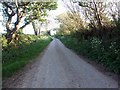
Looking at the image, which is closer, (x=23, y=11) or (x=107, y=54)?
(x=107, y=54)

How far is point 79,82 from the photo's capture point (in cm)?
1078

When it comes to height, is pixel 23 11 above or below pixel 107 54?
above

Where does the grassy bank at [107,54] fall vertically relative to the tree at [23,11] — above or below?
below

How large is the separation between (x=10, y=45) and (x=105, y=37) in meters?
12.1

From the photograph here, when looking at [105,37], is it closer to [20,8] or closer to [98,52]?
[98,52]

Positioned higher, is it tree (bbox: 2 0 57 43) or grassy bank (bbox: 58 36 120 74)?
tree (bbox: 2 0 57 43)

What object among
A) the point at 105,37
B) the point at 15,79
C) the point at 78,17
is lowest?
the point at 15,79

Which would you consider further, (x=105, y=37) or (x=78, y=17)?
(x=78, y=17)

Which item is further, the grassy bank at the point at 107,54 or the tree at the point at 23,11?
the tree at the point at 23,11

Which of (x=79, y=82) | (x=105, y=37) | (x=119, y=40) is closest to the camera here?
(x=79, y=82)

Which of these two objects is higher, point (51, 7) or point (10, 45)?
point (51, 7)

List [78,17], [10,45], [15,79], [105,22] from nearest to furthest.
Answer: [15,79], [105,22], [10,45], [78,17]

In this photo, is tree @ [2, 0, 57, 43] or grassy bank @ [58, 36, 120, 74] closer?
grassy bank @ [58, 36, 120, 74]

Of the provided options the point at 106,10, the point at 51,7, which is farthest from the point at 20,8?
the point at 106,10
